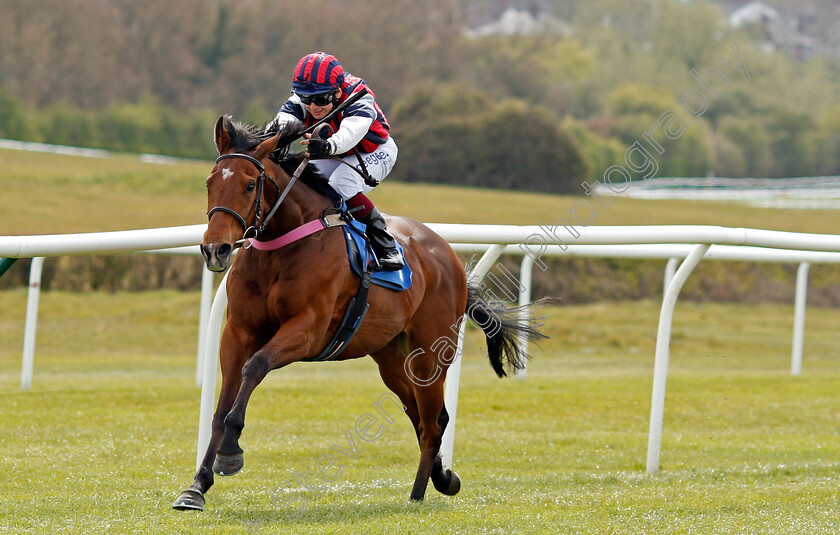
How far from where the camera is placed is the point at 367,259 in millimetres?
4176

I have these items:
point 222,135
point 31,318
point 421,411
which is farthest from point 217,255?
point 31,318

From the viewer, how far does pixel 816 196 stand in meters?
35.8

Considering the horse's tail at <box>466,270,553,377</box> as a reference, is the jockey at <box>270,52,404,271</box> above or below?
above

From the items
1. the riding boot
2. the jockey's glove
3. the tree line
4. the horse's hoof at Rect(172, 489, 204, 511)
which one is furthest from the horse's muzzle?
the tree line

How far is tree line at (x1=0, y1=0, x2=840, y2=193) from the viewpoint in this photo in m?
30.7

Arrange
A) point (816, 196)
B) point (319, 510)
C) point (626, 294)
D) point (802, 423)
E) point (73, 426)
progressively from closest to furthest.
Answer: point (319, 510)
point (73, 426)
point (802, 423)
point (626, 294)
point (816, 196)

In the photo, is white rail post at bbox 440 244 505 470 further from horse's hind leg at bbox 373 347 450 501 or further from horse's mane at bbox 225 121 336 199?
horse's mane at bbox 225 121 336 199

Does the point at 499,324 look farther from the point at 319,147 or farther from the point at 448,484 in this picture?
the point at 319,147

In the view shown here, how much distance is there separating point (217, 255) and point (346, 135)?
2.79 ft

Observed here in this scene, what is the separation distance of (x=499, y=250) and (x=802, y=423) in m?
3.23

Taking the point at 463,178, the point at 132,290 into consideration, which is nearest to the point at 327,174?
the point at 132,290

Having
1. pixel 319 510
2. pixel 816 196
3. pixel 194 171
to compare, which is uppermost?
pixel 816 196

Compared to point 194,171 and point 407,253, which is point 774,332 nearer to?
point 407,253

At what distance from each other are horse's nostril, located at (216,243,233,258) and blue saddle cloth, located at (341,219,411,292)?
2.35 ft
